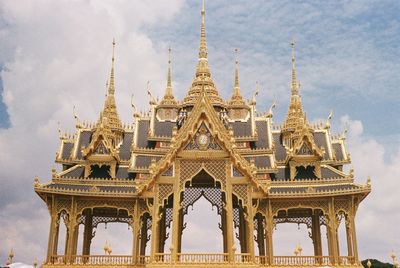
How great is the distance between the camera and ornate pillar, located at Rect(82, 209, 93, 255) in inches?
1352

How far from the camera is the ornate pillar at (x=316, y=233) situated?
3431cm

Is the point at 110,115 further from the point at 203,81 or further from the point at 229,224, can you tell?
the point at 229,224

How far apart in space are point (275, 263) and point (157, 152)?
10.1 meters

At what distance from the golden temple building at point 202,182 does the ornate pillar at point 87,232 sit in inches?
2.6

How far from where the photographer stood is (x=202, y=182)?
34562mm

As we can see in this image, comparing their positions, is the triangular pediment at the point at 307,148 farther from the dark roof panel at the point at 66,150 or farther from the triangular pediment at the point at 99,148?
the dark roof panel at the point at 66,150

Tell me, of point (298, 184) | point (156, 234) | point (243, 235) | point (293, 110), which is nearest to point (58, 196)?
point (156, 234)

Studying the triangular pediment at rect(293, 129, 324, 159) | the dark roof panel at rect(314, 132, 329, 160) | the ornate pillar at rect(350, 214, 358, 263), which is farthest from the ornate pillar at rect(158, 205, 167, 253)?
the ornate pillar at rect(350, 214, 358, 263)

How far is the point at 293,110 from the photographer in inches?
1528

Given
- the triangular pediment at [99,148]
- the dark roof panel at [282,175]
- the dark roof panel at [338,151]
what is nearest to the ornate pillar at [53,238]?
the triangular pediment at [99,148]

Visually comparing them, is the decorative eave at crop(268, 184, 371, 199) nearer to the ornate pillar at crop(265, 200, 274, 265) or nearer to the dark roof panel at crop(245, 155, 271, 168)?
the ornate pillar at crop(265, 200, 274, 265)

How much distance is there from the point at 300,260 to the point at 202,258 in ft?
20.0

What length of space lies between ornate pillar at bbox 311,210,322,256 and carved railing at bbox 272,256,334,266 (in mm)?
2156

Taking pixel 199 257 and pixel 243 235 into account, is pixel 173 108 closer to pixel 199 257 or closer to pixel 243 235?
pixel 243 235
